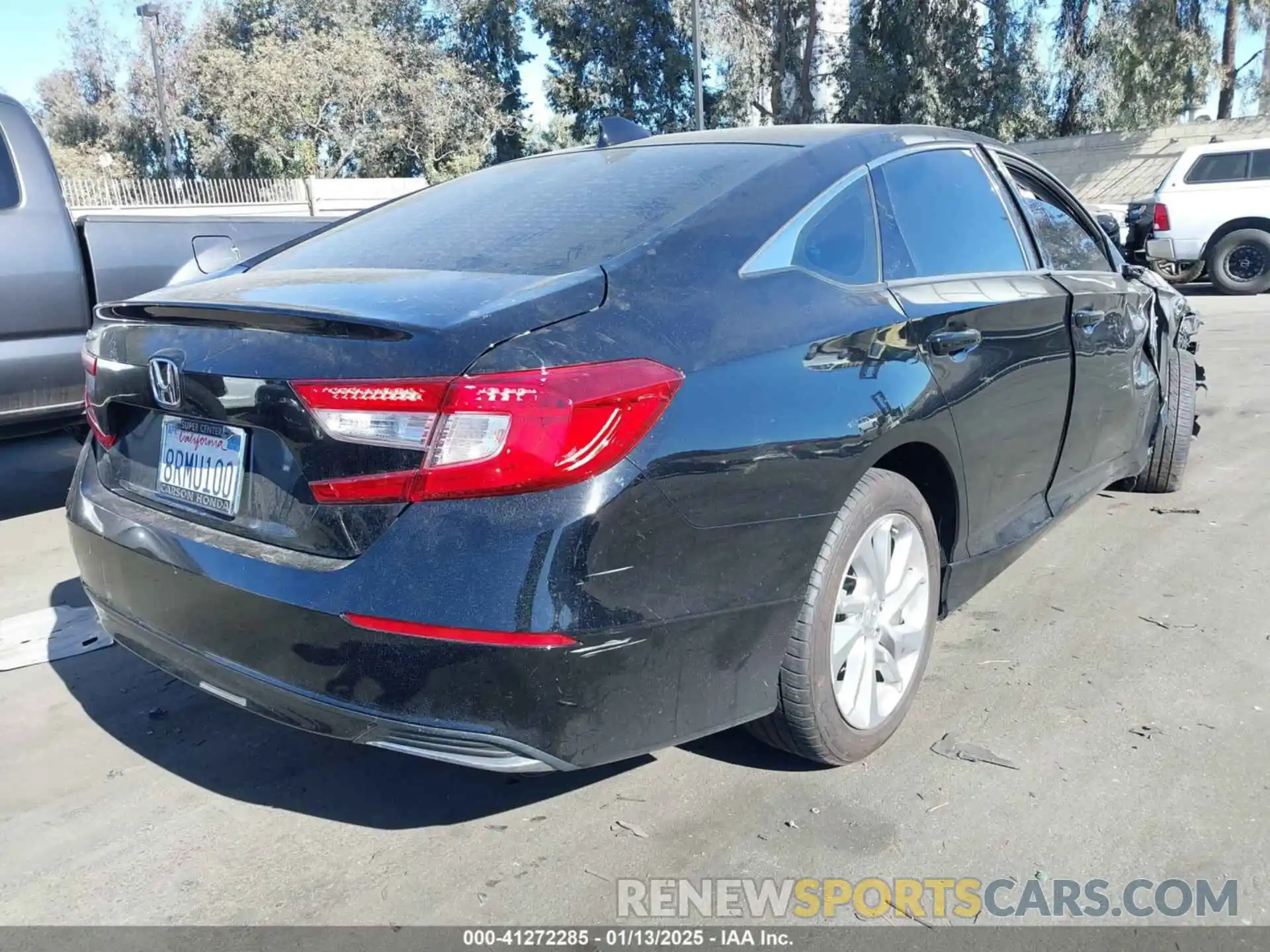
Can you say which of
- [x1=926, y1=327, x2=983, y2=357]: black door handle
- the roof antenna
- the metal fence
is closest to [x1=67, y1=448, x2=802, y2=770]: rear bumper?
[x1=926, y1=327, x2=983, y2=357]: black door handle

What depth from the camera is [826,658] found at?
262 centimetres

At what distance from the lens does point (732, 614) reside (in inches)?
92.5

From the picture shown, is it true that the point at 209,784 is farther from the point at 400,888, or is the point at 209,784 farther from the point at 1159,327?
the point at 1159,327

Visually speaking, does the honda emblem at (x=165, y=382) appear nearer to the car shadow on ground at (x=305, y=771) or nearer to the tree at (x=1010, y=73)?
the car shadow on ground at (x=305, y=771)

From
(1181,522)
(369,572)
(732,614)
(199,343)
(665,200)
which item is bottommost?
(1181,522)

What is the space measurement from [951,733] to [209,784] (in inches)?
81.6

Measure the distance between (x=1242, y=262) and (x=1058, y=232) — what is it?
40.2 feet

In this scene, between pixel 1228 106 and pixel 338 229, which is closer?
pixel 338 229

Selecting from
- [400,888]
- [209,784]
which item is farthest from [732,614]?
[209,784]

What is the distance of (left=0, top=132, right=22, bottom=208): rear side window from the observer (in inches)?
201

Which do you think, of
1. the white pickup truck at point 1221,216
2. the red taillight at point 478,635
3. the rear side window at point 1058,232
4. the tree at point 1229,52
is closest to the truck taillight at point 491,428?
the red taillight at point 478,635

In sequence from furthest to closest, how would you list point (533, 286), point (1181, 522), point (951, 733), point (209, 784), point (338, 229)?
1. point (1181, 522)
2. point (338, 229)
3. point (951, 733)
4. point (209, 784)
5. point (533, 286)

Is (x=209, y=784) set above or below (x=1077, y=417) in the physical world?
below

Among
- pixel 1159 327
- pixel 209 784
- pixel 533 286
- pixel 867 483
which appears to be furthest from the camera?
pixel 1159 327
